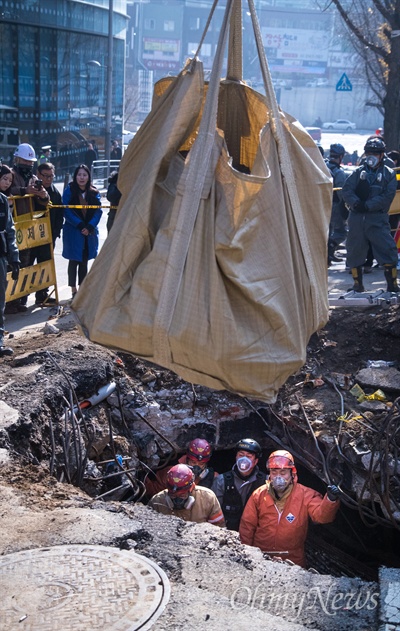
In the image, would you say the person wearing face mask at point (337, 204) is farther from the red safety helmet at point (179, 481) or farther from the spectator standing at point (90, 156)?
the spectator standing at point (90, 156)

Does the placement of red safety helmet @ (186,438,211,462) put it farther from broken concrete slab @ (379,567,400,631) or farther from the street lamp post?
the street lamp post

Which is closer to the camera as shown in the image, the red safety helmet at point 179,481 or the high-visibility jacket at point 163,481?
the red safety helmet at point 179,481

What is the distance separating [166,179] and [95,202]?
7238 millimetres

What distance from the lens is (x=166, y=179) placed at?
3.44 metres

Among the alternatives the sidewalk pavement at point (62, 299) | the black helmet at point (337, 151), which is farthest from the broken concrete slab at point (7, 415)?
the black helmet at point (337, 151)

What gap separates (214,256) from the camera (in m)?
3.23

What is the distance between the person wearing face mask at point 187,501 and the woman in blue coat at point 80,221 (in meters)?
4.68

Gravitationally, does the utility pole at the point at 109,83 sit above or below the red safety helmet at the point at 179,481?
above

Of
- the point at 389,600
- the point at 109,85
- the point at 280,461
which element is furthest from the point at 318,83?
the point at 389,600

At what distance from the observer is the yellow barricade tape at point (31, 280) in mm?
10000

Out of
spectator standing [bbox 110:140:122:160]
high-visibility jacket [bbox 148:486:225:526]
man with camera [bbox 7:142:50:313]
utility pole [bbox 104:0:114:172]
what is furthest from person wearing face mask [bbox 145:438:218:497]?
spectator standing [bbox 110:140:122:160]

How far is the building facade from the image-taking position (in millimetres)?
22156

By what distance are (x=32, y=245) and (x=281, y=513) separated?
Result: 5.41 metres

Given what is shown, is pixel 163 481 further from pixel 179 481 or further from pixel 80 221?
pixel 80 221
